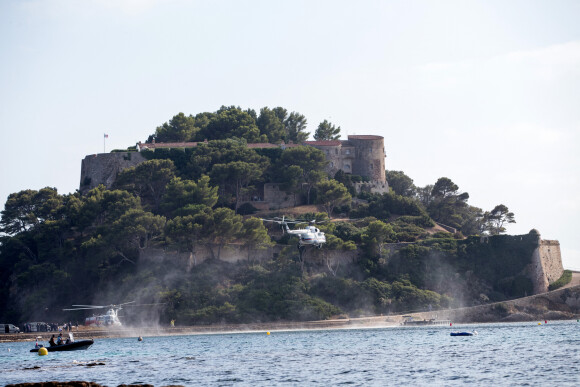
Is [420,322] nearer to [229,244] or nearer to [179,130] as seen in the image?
[229,244]

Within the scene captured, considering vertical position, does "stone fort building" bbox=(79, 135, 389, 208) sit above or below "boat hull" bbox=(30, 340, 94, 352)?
above

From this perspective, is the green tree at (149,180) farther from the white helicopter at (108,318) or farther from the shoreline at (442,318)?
the shoreline at (442,318)

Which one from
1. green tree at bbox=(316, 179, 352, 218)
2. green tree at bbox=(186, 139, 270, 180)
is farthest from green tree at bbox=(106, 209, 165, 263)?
green tree at bbox=(316, 179, 352, 218)

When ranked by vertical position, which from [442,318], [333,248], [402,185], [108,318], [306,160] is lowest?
[442,318]

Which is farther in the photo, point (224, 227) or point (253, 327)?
point (224, 227)

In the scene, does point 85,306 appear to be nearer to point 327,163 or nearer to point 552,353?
point 327,163

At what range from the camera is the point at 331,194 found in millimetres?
86688

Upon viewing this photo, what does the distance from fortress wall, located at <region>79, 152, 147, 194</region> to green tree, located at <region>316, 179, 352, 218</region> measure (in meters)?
20.8

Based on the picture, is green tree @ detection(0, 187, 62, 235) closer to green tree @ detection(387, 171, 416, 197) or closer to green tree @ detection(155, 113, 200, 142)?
green tree @ detection(155, 113, 200, 142)

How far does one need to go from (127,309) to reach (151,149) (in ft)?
86.2

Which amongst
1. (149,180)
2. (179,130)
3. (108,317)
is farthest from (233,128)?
(108,317)

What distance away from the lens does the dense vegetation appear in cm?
7362

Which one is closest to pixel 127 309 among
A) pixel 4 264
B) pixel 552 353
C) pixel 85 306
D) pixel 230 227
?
pixel 85 306

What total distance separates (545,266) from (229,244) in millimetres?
29313
